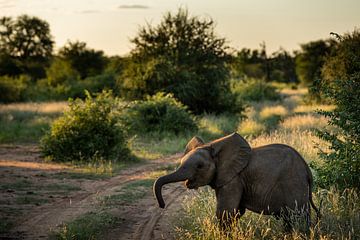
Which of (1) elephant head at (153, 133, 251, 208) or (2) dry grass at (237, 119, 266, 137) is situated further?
(2) dry grass at (237, 119, 266, 137)

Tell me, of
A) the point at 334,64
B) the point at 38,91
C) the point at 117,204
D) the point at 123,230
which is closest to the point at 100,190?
the point at 117,204

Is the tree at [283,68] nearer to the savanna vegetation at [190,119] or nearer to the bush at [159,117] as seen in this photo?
the savanna vegetation at [190,119]

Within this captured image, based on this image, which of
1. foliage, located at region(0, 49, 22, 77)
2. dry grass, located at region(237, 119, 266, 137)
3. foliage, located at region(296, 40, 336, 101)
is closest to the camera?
dry grass, located at region(237, 119, 266, 137)

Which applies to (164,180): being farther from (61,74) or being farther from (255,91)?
(61,74)

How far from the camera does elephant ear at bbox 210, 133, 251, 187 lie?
6.11 meters

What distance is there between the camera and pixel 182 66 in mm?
24406

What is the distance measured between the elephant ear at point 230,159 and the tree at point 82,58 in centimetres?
4756

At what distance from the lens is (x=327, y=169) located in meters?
7.61

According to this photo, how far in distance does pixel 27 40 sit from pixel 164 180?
5918cm

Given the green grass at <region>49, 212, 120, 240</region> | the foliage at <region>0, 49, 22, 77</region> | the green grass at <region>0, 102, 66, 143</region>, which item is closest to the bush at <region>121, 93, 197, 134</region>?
the green grass at <region>0, 102, 66, 143</region>

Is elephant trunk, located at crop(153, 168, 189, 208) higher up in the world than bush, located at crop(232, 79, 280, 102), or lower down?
higher up

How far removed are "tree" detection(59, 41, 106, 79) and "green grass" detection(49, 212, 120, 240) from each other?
45.6 meters

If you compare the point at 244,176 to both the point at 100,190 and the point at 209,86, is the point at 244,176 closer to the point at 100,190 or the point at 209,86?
the point at 100,190

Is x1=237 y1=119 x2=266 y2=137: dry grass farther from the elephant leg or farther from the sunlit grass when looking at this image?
the elephant leg
